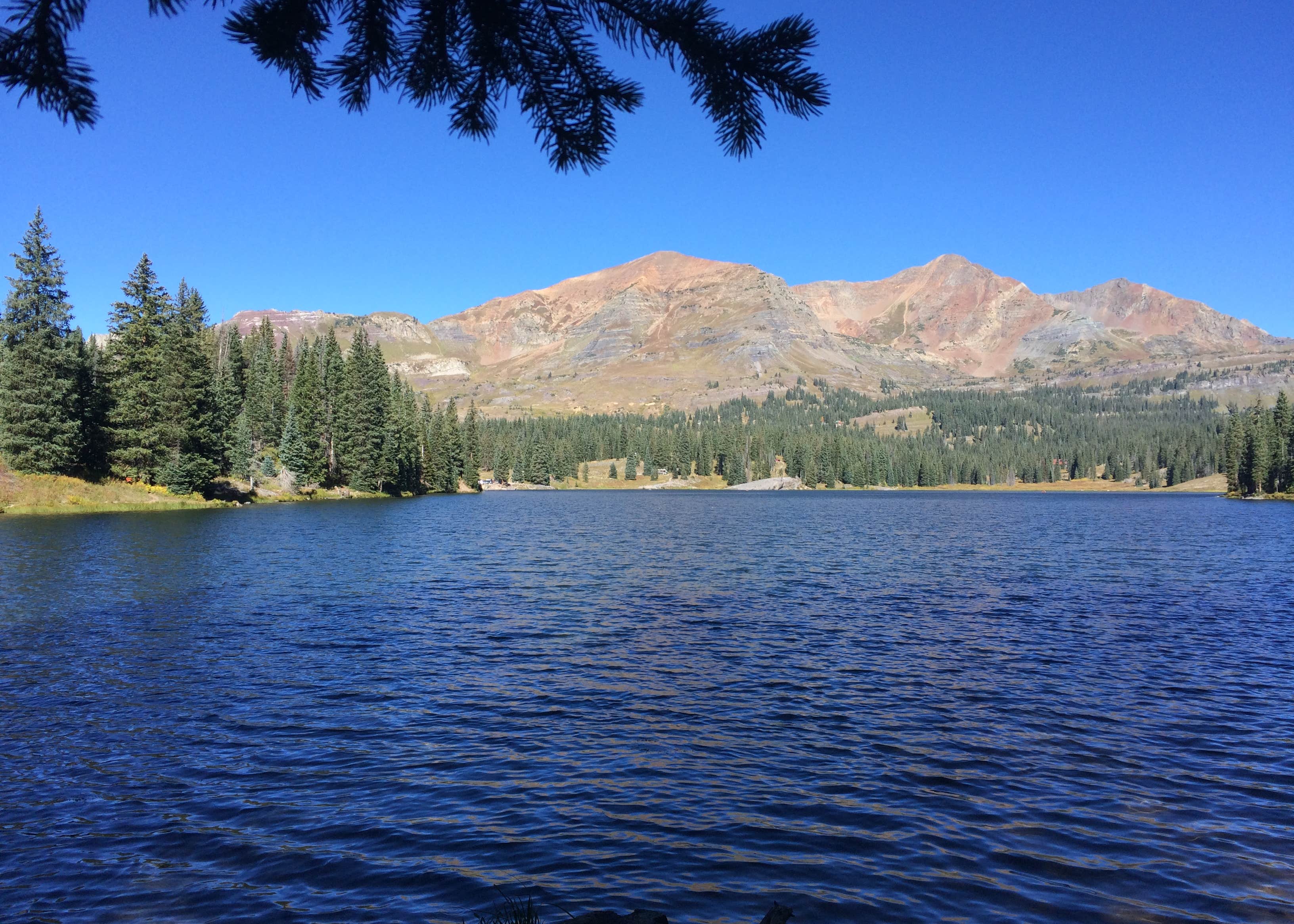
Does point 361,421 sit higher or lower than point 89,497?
higher

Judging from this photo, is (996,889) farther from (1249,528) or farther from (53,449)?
(1249,528)

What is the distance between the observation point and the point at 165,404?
85562mm

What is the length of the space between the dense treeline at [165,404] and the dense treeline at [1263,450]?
182 m

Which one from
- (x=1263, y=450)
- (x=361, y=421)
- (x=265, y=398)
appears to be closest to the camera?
(x=361, y=421)

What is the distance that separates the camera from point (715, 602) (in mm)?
35969

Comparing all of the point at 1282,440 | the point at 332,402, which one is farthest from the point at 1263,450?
the point at 332,402

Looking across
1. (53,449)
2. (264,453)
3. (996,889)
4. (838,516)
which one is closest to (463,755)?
(996,889)

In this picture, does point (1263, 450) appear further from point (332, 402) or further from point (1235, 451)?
point (332, 402)

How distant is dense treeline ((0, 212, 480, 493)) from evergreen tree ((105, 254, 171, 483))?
0.15 meters

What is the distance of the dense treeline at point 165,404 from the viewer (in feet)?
243

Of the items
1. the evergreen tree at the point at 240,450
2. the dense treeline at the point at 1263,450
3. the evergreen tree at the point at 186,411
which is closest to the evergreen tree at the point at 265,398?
the evergreen tree at the point at 240,450

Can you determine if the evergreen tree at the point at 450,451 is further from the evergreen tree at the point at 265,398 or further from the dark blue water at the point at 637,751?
the dark blue water at the point at 637,751

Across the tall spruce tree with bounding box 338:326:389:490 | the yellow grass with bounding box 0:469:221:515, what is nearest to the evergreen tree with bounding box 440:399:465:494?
the tall spruce tree with bounding box 338:326:389:490

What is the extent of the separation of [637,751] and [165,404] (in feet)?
295
